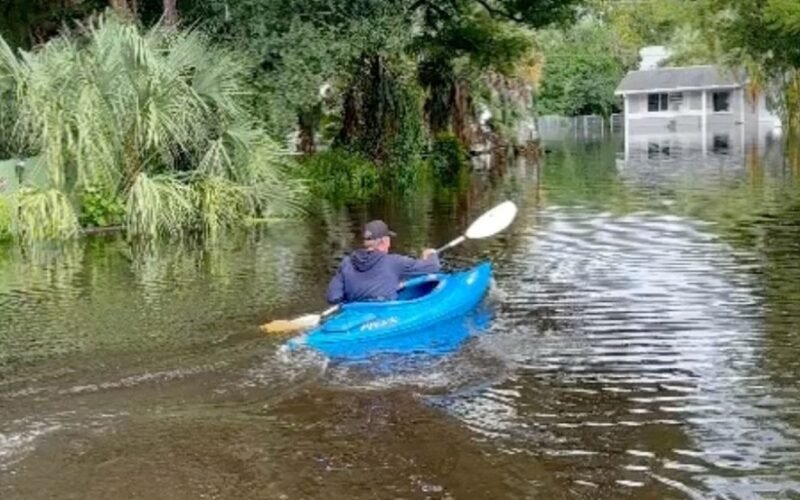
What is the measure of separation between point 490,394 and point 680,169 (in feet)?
90.3

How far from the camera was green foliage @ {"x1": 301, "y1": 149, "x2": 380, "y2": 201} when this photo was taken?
29297 millimetres

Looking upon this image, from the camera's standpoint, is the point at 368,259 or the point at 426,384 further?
the point at 368,259

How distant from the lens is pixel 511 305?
12633mm

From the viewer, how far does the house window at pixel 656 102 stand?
83250mm

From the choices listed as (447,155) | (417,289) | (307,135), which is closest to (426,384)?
(417,289)

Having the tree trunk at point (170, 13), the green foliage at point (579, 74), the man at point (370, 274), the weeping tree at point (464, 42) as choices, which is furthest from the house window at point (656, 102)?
the man at point (370, 274)

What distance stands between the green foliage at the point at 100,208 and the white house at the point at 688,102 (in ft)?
198

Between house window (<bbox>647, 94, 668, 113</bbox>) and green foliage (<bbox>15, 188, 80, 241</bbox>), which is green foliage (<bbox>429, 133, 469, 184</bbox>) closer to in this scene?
green foliage (<bbox>15, 188, 80, 241</bbox>)

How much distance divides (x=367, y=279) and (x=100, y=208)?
11042 mm

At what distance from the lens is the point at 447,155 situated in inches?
1566

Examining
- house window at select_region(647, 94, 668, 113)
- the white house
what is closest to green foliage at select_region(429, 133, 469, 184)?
the white house

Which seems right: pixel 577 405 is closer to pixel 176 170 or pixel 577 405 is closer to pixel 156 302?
pixel 156 302

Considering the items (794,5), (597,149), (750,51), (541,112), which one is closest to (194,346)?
(794,5)

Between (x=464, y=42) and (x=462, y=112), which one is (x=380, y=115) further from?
(x=462, y=112)
